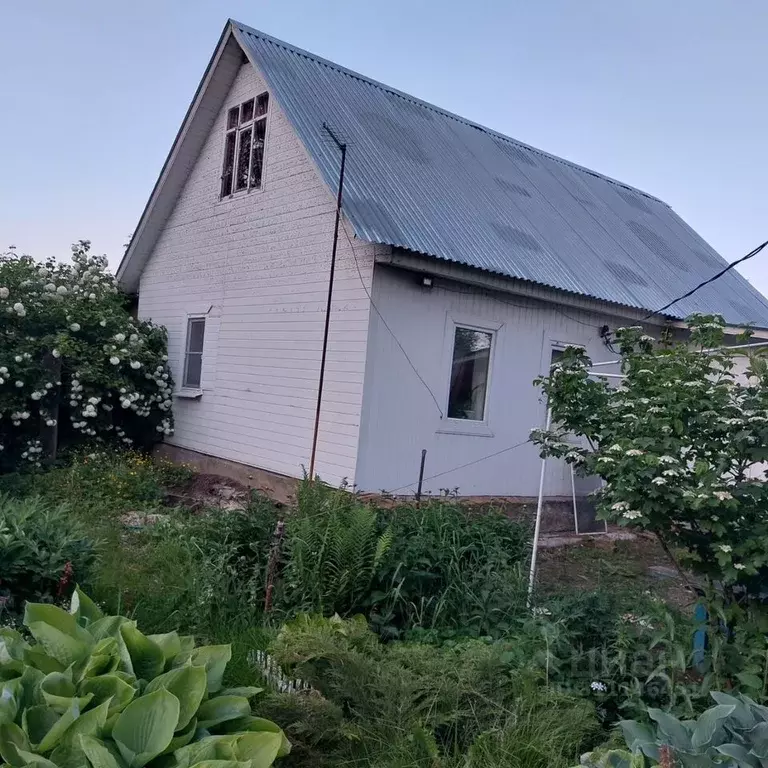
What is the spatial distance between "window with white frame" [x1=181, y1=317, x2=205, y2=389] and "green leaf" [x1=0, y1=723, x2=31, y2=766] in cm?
931

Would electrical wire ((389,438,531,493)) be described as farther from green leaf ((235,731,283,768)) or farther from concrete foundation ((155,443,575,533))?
green leaf ((235,731,283,768))

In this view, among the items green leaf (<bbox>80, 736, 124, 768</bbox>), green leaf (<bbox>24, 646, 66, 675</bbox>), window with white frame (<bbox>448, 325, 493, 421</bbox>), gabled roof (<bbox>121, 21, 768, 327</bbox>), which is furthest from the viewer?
window with white frame (<bbox>448, 325, 493, 421</bbox>)

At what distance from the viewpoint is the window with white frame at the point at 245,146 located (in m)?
10.2

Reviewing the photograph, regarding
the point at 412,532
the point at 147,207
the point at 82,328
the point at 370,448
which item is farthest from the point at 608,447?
the point at 147,207

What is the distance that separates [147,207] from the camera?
12.2m

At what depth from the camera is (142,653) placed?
104 inches

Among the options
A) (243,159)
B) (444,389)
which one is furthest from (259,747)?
(243,159)

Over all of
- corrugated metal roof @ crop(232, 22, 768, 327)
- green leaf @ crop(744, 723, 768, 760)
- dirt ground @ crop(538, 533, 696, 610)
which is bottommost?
dirt ground @ crop(538, 533, 696, 610)

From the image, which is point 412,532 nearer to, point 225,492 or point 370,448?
point 370,448

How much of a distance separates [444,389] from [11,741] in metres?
6.73

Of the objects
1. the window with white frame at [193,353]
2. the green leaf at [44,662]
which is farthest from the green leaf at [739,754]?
the window with white frame at [193,353]

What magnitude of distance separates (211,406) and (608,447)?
7.89 meters

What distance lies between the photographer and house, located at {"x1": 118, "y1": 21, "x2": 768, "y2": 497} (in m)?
8.17

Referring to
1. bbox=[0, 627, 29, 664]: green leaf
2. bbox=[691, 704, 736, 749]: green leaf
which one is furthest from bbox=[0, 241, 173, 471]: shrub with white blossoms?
bbox=[691, 704, 736, 749]: green leaf
